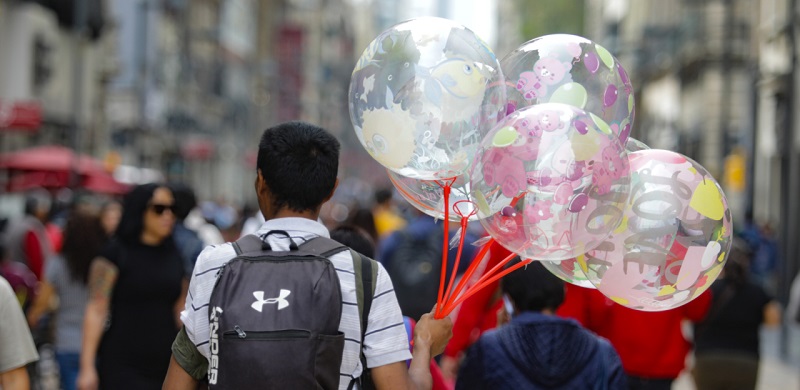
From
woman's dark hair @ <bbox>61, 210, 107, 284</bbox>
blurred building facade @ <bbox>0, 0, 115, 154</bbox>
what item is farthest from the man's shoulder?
blurred building facade @ <bbox>0, 0, 115, 154</bbox>

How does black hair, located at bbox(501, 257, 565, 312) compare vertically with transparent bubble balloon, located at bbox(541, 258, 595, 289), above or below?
below

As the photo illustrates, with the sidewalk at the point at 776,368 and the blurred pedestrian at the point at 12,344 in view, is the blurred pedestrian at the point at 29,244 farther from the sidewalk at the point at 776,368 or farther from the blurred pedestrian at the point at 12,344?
the blurred pedestrian at the point at 12,344

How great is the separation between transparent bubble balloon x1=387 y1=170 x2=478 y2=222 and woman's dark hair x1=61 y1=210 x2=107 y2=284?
3.82 meters

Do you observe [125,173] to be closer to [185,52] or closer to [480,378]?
[185,52]

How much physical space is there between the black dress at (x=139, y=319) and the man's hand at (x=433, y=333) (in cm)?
265

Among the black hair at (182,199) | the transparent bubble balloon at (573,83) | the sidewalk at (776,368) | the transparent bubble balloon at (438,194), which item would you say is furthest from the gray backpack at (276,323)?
the sidewalk at (776,368)

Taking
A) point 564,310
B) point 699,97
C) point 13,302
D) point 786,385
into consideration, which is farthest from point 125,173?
point 13,302

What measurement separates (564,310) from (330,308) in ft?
11.5

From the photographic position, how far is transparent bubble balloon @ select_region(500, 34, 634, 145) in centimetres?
411

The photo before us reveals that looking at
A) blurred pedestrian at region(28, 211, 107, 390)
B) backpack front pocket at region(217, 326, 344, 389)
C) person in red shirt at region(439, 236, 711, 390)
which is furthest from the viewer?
blurred pedestrian at region(28, 211, 107, 390)

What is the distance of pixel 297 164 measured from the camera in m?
3.45

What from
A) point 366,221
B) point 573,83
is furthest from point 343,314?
point 366,221

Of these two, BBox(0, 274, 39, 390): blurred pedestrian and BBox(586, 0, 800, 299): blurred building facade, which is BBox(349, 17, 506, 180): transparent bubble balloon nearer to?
BBox(0, 274, 39, 390): blurred pedestrian

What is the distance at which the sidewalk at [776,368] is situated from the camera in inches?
496
